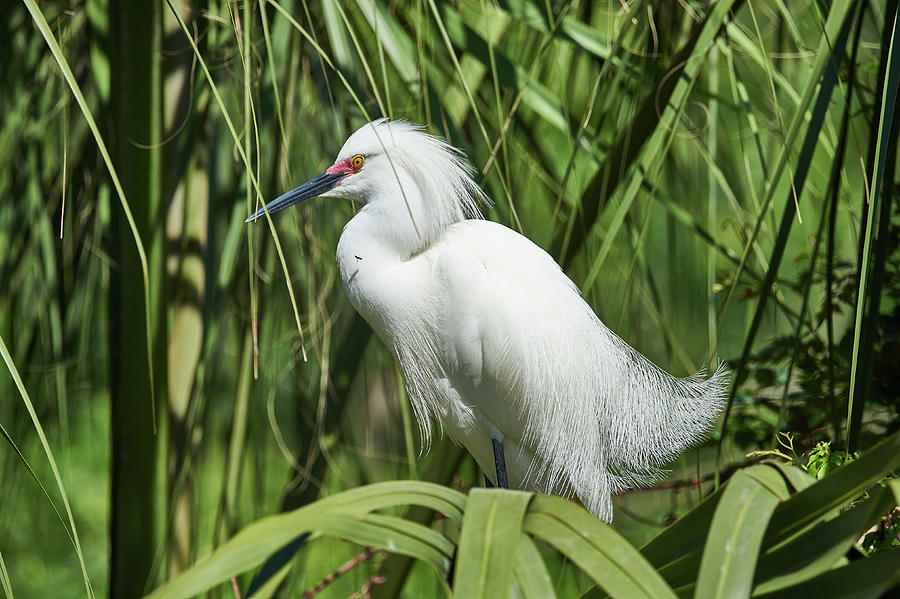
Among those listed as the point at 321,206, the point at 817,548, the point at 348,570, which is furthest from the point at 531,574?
the point at 321,206

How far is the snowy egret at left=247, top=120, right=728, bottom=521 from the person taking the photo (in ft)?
3.78

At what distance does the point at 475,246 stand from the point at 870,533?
0.65m

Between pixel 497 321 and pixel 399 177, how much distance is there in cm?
24

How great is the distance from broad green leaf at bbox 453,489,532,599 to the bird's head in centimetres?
81

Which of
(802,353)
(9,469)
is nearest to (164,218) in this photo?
(9,469)

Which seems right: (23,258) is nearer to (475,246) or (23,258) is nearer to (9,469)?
(9,469)

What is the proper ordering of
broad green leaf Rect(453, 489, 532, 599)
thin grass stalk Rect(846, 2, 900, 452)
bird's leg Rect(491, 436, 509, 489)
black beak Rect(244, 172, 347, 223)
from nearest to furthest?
broad green leaf Rect(453, 489, 532, 599)
thin grass stalk Rect(846, 2, 900, 452)
black beak Rect(244, 172, 347, 223)
bird's leg Rect(491, 436, 509, 489)

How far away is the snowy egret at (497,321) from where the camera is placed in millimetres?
1153

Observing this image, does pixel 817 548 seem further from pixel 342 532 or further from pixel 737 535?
pixel 342 532

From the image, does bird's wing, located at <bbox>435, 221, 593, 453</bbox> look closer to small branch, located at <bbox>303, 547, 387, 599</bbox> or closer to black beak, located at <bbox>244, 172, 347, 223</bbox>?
black beak, located at <bbox>244, 172, 347, 223</bbox>

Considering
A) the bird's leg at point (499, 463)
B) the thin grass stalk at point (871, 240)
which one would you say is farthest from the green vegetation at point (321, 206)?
the bird's leg at point (499, 463)

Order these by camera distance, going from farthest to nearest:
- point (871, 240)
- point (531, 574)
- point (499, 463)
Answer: point (499, 463)
point (871, 240)
point (531, 574)

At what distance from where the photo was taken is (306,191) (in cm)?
114

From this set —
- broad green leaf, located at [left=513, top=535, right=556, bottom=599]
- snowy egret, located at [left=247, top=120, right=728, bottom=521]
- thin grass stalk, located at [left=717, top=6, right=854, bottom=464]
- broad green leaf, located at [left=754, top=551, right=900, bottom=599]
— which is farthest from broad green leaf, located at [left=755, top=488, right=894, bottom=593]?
snowy egret, located at [left=247, top=120, right=728, bottom=521]
